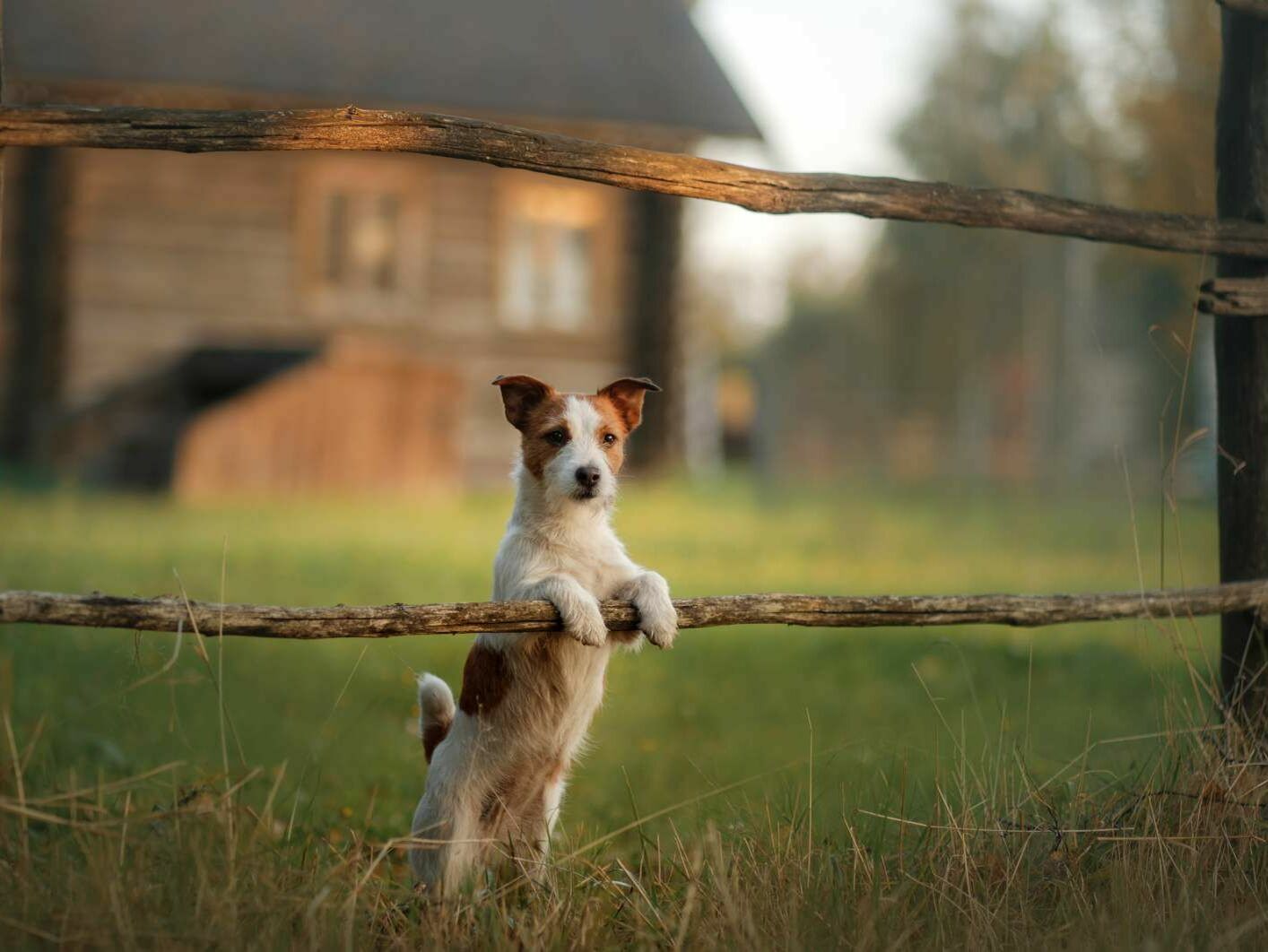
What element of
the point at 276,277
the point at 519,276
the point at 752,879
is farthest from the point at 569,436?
the point at 519,276

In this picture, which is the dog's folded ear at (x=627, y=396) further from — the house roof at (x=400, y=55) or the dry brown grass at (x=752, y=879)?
the house roof at (x=400, y=55)

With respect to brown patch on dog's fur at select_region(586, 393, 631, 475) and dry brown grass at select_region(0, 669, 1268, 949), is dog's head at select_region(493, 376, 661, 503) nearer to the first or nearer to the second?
brown patch on dog's fur at select_region(586, 393, 631, 475)

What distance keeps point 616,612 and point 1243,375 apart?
2272 mm

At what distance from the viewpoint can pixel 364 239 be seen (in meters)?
16.4

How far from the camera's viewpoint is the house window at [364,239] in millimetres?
16062

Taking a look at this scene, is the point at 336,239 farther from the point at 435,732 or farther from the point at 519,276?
the point at 435,732

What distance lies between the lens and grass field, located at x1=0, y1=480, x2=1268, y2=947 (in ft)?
9.93

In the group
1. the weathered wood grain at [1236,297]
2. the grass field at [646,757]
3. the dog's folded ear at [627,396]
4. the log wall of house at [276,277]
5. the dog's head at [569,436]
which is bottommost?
the grass field at [646,757]

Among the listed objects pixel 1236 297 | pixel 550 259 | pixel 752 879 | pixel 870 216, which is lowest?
pixel 752 879

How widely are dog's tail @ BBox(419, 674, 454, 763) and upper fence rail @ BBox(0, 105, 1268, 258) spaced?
4.99ft

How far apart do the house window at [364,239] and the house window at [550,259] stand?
123cm

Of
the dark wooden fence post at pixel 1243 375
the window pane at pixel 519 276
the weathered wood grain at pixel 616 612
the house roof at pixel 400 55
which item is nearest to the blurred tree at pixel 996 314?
the house roof at pixel 400 55

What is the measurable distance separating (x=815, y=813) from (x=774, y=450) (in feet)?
73.6

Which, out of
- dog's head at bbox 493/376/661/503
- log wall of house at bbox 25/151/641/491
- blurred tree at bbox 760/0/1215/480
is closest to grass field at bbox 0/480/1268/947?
dog's head at bbox 493/376/661/503
